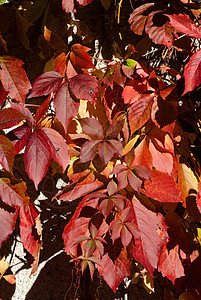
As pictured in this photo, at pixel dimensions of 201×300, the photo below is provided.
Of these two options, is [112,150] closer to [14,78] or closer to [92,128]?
[92,128]

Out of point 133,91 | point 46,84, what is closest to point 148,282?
point 133,91

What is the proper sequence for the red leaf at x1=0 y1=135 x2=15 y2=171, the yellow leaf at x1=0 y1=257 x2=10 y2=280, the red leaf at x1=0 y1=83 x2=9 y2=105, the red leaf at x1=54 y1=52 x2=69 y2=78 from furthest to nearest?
the yellow leaf at x1=0 y1=257 x2=10 y2=280
the red leaf at x1=54 y1=52 x2=69 y2=78
the red leaf at x1=0 y1=83 x2=9 y2=105
the red leaf at x1=0 y1=135 x2=15 y2=171

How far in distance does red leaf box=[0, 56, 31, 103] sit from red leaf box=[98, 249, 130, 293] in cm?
57

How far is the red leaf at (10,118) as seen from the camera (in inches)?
31.9

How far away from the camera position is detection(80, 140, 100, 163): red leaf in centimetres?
83

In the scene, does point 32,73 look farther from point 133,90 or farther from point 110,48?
point 133,90

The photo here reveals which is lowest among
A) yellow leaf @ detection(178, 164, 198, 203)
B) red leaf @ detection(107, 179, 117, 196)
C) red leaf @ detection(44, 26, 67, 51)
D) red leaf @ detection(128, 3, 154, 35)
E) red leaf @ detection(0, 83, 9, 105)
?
yellow leaf @ detection(178, 164, 198, 203)

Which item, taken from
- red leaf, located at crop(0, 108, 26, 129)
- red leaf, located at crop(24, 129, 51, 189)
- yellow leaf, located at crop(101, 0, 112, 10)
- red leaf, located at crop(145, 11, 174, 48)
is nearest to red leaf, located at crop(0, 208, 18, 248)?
red leaf, located at crop(24, 129, 51, 189)

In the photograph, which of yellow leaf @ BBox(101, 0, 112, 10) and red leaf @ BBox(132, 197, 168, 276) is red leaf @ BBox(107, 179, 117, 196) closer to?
red leaf @ BBox(132, 197, 168, 276)

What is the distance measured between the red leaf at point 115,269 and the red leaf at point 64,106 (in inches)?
17.4

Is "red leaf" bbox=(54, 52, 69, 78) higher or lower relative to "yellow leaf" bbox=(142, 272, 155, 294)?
higher

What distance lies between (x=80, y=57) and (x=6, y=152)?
411mm

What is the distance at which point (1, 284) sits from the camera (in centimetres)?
125

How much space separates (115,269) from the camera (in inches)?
36.1
